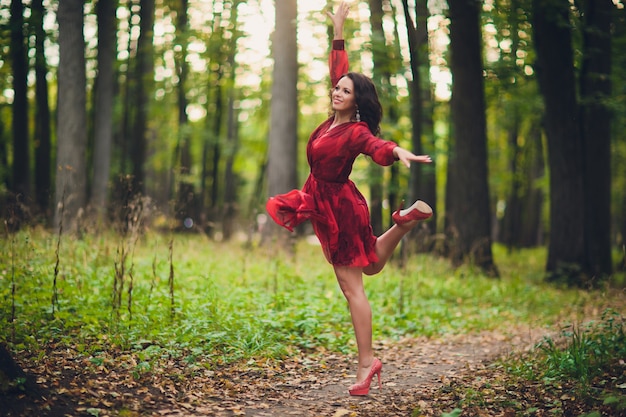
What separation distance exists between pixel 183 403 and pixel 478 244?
809 cm

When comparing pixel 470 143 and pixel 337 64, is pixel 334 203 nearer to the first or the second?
pixel 337 64

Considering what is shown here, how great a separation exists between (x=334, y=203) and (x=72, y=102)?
287 inches

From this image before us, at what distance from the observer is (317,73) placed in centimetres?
1574

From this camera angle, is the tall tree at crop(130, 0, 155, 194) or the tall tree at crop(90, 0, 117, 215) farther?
the tall tree at crop(130, 0, 155, 194)

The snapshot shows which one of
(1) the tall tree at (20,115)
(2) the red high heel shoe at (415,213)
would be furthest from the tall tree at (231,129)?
(2) the red high heel shoe at (415,213)

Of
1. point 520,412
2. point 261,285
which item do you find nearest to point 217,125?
point 261,285

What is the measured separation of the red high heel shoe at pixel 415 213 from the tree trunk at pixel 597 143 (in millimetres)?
8888

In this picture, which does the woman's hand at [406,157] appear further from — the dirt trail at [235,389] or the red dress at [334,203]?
the dirt trail at [235,389]

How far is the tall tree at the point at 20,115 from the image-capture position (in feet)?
42.4

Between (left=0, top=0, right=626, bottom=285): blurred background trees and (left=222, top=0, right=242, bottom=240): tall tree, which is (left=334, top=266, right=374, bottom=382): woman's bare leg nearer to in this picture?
(left=0, top=0, right=626, bottom=285): blurred background trees

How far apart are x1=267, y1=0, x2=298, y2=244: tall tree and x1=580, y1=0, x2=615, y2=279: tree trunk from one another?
5.86m

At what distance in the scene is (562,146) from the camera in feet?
37.5

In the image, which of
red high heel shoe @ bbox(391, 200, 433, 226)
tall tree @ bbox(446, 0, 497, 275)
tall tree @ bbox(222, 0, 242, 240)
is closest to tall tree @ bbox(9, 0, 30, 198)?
tall tree @ bbox(222, 0, 242, 240)

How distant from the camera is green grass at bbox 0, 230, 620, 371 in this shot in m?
4.96
